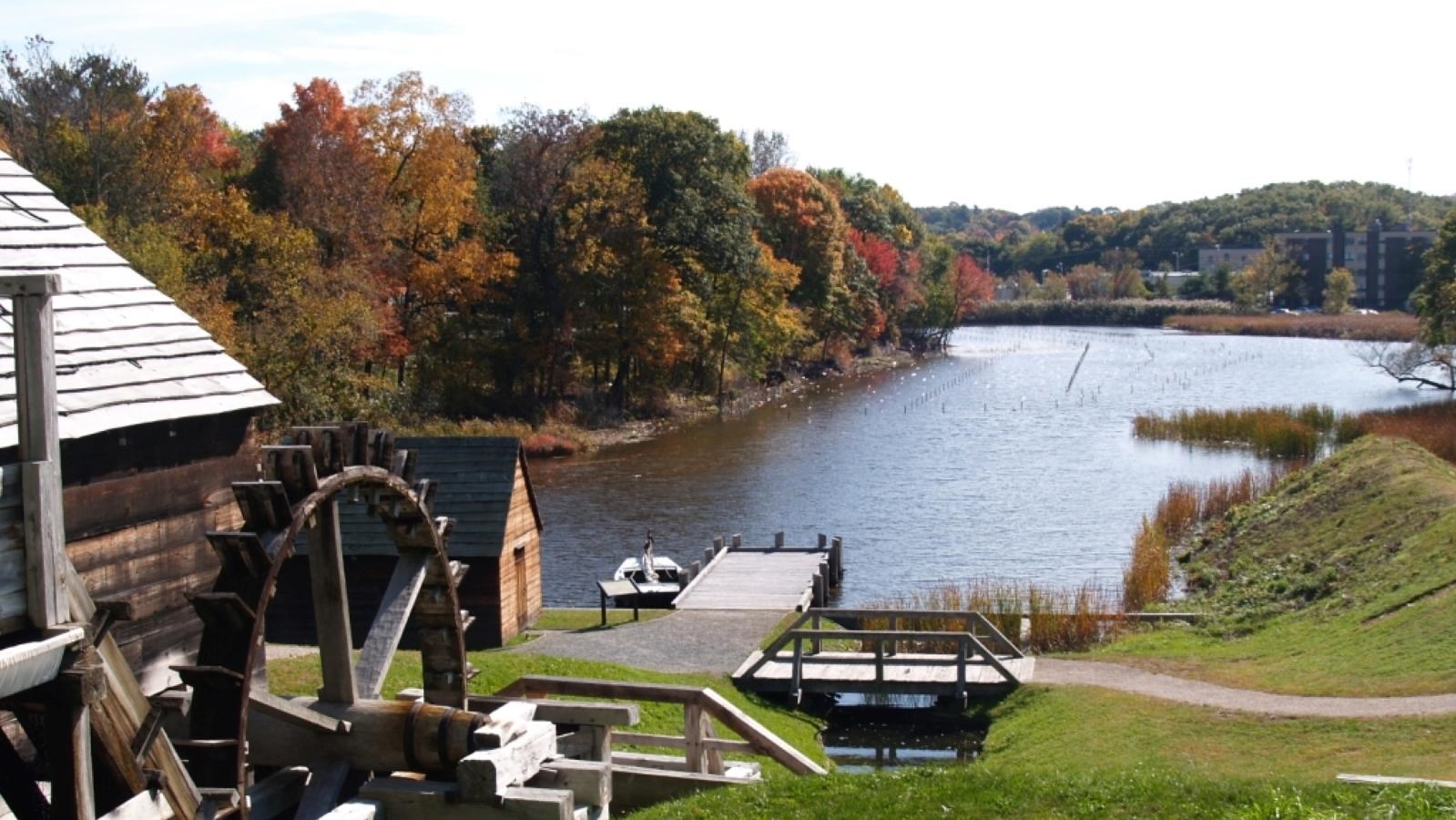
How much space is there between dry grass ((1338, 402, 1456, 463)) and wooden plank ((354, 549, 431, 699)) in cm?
3435

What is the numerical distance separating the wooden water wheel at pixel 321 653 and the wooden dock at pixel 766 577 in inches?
644

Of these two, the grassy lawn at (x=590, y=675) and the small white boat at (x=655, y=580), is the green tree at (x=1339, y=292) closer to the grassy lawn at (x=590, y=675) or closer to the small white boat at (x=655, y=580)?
the small white boat at (x=655, y=580)

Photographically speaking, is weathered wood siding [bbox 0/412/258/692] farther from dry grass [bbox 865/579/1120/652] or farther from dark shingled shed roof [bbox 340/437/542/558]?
dry grass [bbox 865/579/1120/652]

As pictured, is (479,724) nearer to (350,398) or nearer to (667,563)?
(667,563)

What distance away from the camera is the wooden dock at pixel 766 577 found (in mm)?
28234

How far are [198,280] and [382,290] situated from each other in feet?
35.4

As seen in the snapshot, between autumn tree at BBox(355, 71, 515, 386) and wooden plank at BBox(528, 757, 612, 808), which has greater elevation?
autumn tree at BBox(355, 71, 515, 386)

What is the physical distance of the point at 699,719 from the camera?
41.4ft

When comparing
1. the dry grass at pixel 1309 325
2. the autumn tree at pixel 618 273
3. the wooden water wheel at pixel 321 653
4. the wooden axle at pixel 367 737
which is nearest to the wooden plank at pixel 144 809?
the wooden water wheel at pixel 321 653

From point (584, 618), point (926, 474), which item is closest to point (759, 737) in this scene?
point (584, 618)

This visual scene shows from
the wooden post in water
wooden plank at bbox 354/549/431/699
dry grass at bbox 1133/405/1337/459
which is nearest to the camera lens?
wooden plank at bbox 354/549/431/699

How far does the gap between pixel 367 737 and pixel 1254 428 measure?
147ft

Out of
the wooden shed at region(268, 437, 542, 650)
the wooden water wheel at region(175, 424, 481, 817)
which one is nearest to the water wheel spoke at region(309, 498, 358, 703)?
the wooden water wheel at region(175, 424, 481, 817)

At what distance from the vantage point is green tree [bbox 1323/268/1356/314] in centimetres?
→ 13500
